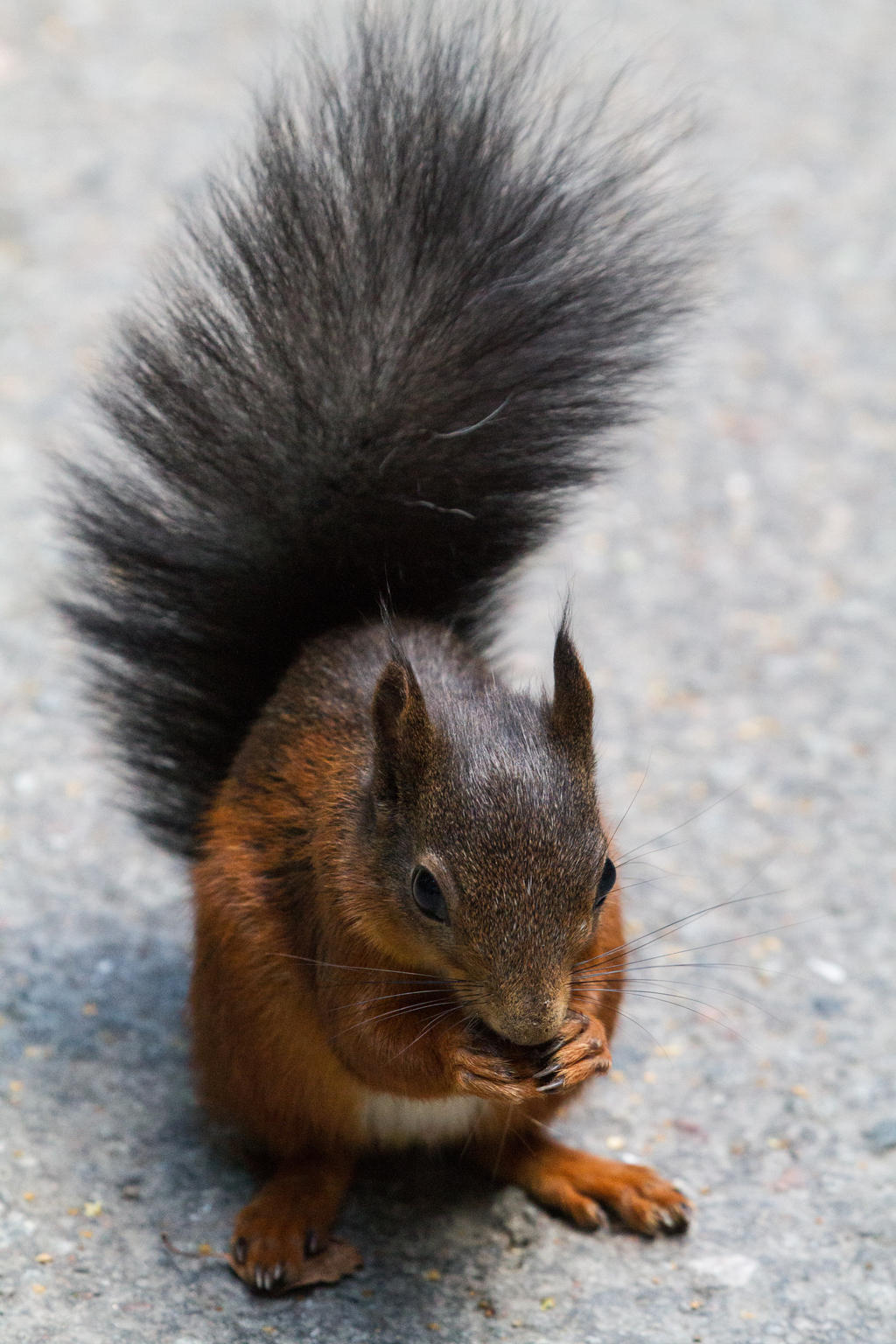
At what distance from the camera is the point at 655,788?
3.15 meters

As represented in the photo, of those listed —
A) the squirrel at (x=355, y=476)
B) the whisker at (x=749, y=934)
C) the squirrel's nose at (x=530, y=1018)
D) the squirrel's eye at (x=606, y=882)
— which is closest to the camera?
the squirrel's nose at (x=530, y=1018)

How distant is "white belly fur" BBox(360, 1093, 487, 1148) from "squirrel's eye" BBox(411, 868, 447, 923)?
0.35 meters

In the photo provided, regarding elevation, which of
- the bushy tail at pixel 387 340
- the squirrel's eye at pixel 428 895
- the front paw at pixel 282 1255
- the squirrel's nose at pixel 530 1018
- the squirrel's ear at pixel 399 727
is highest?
the bushy tail at pixel 387 340

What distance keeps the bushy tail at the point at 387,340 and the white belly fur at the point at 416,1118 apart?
2.24 ft

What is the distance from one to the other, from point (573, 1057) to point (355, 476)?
Answer: 84 centimetres

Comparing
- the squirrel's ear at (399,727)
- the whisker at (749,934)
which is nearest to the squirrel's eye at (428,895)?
the squirrel's ear at (399,727)

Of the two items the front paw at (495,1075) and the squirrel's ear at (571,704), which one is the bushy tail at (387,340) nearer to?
the squirrel's ear at (571,704)

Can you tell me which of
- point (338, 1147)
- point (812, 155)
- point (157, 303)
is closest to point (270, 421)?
point (157, 303)

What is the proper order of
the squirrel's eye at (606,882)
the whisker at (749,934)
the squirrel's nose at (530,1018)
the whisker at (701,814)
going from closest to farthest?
the squirrel's nose at (530,1018) < the squirrel's eye at (606,882) < the whisker at (749,934) < the whisker at (701,814)

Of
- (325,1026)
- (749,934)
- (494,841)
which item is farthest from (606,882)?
(749,934)

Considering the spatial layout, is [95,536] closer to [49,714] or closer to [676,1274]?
[49,714]

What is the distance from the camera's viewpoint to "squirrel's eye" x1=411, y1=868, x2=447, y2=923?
5.65 feet

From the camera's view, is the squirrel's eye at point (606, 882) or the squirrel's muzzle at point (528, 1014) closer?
the squirrel's muzzle at point (528, 1014)

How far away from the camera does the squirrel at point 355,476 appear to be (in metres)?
2.00
